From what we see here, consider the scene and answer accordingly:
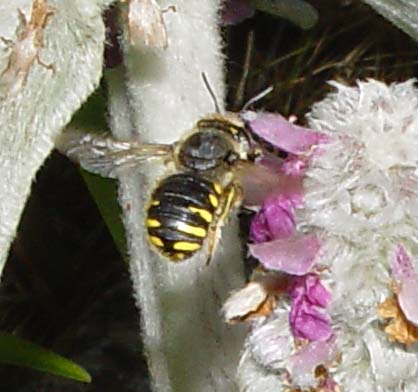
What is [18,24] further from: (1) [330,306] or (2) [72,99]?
(1) [330,306]

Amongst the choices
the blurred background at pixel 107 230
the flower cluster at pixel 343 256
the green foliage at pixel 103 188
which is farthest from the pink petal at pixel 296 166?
the blurred background at pixel 107 230

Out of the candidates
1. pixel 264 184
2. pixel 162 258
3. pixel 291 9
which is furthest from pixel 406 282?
pixel 291 9

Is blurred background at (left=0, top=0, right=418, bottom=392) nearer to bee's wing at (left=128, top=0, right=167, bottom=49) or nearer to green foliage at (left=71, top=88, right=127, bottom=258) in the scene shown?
green foliage at (left=71, top=88, right=127, bottom=258)

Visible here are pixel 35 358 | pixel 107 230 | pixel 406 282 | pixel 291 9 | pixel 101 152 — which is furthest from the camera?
pixel 107 230

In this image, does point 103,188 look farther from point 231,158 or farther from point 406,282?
point 406,282

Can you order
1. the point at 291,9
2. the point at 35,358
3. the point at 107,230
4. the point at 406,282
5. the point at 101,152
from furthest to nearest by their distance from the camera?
1. the point at 107,230
2. the point at 291,9
3. the point at 35,358
4. the point at 101,152
5. the point at 406,282

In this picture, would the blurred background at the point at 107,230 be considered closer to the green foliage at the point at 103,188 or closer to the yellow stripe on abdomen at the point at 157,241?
the green foliage at the point at 103,188

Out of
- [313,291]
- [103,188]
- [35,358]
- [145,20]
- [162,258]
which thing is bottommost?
[35,358]
